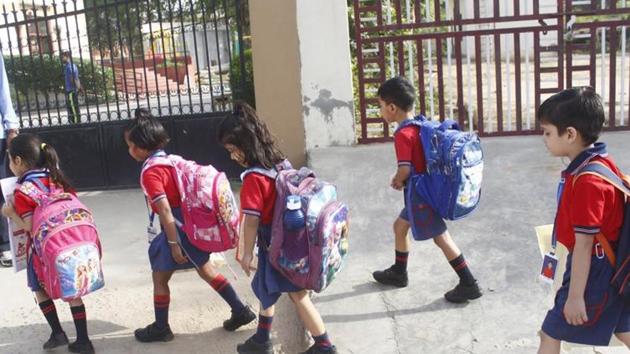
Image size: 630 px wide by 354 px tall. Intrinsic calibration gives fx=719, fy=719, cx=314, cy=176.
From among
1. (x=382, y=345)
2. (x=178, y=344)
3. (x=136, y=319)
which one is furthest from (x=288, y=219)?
(x=136, y=319)

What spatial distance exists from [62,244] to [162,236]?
519 mm

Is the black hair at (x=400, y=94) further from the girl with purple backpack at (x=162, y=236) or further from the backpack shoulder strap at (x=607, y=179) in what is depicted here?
the backpack shoulder strap at (x=607, y=179)

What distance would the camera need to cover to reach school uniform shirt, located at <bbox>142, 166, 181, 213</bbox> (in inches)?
148

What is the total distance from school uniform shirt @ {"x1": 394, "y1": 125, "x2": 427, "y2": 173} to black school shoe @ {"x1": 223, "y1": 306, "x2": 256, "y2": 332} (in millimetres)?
1217

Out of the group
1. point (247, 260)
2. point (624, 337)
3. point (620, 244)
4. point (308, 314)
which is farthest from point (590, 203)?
point (247, 260)

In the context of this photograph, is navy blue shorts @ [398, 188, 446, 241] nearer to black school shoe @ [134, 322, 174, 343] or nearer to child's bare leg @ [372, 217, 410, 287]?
child's bare leg @ [372, 217, 410, 287]

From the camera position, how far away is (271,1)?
6871 millimetres

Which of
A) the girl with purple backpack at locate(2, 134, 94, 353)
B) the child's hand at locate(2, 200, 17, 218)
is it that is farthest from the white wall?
the child's hand at locate(2, 200, 17, 218)

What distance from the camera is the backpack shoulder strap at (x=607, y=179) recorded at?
2.53m

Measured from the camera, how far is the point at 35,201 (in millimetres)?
3814

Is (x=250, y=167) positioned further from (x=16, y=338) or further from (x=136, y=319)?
(x=16, y=338)

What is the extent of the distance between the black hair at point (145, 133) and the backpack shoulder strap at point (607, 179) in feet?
7.35

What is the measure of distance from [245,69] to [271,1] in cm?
98

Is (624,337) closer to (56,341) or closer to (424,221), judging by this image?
(424,221)
